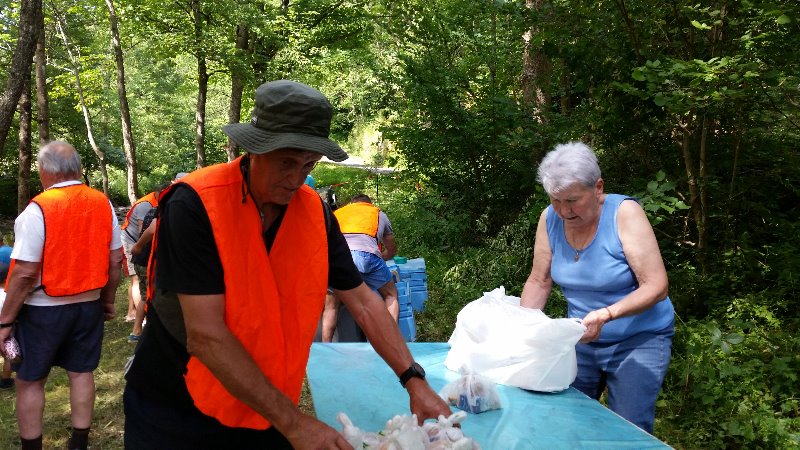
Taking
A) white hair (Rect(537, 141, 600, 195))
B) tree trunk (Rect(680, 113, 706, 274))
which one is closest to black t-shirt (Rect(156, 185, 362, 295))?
white hair (Rect(537, 141, 600, 195))

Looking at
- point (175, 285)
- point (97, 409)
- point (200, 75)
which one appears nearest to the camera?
point (175, 285)

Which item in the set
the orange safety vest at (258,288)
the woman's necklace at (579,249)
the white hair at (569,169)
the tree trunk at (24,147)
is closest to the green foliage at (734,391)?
the woman's necklace at (579,249)

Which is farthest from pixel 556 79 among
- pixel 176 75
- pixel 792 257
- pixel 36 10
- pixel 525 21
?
pixel 176 75

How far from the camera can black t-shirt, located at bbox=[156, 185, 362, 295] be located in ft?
5.28

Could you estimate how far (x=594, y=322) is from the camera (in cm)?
270

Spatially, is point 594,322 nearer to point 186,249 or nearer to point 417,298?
point 186,249

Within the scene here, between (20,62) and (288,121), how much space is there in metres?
3.60

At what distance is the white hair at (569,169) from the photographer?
2703 mm

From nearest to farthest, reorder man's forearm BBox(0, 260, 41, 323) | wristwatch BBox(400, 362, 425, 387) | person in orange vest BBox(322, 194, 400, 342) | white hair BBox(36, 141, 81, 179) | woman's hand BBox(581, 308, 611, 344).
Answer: wristwatch BBox(400, 362, 425, 387) < woman's hand BBox(581, 308, 611, 344) < man's forearm BBox(0, 260, 41, 323) < white hair BBox(36, 141, 81, 179) < person in orange vest BBox(322, 194, 400, 342)

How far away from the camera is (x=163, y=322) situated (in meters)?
1.75

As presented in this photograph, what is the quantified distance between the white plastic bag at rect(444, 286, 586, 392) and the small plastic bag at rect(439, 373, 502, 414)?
0.77 ft

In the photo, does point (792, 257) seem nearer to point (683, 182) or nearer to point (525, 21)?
point (683, 182)

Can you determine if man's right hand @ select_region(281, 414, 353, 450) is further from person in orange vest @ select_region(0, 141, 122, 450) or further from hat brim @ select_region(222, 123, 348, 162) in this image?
person in orange vest @ select_region(0, 141, 122, 450)

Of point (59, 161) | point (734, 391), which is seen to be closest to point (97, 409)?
point (59, 161)
